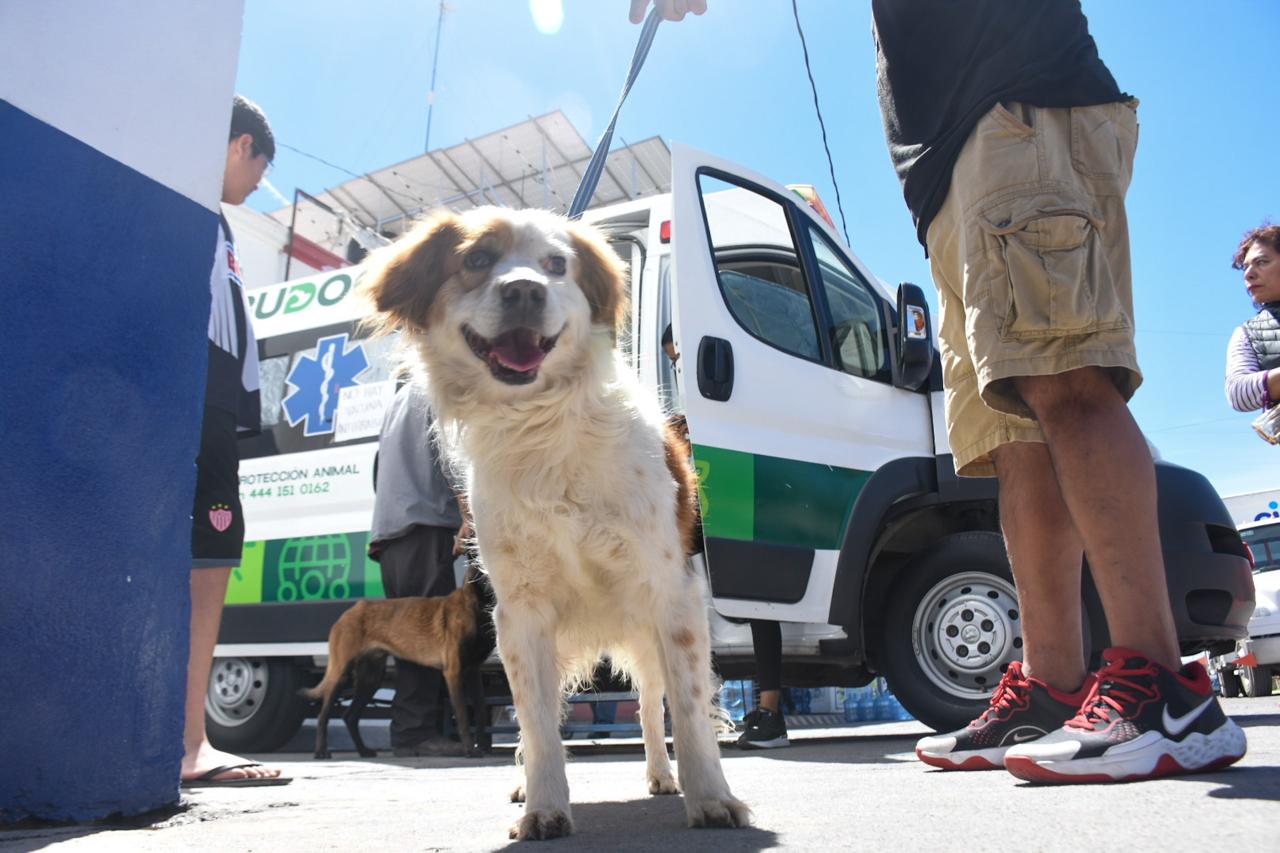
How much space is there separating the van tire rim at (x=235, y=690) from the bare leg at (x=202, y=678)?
264 centimetres

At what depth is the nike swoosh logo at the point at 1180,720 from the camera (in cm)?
192

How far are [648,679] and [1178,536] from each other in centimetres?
256

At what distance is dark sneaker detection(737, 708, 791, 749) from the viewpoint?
4367mm

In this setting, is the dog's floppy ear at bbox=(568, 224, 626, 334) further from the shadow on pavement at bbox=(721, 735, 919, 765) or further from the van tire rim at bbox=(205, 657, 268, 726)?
the van tire rim at bbox=(205, 657, 268, 726)

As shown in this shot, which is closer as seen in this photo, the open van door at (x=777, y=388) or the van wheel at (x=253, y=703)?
the open van door at (x=777, y=388)

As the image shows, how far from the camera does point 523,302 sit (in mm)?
2426

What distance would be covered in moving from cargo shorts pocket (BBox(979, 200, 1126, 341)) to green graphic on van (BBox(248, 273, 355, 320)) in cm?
449

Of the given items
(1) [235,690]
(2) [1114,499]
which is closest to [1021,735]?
(2) [1114,499]

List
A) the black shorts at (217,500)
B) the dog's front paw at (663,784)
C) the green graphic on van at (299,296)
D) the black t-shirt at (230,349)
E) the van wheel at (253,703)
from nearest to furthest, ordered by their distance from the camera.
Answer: the dog's front paw at (663,784) → the black shorts at (217,500) → the black t-shirt at (230,349) → the van wheel at (253,703) → the green graphic on van at (299,296)

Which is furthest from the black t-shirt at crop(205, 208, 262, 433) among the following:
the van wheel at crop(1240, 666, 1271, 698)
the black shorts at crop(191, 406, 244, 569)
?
the van wheel at crop(1240, 666, 1271, 698)

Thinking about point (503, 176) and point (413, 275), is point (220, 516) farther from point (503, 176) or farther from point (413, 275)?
point (503, 176)

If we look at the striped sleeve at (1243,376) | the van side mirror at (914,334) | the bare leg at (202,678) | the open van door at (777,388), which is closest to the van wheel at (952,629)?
the open van door at (777,388)

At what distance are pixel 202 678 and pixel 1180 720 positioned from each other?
2864 millimetres

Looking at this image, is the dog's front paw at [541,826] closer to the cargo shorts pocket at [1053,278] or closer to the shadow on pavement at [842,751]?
the cargo shorts pocket at [1053,278]
